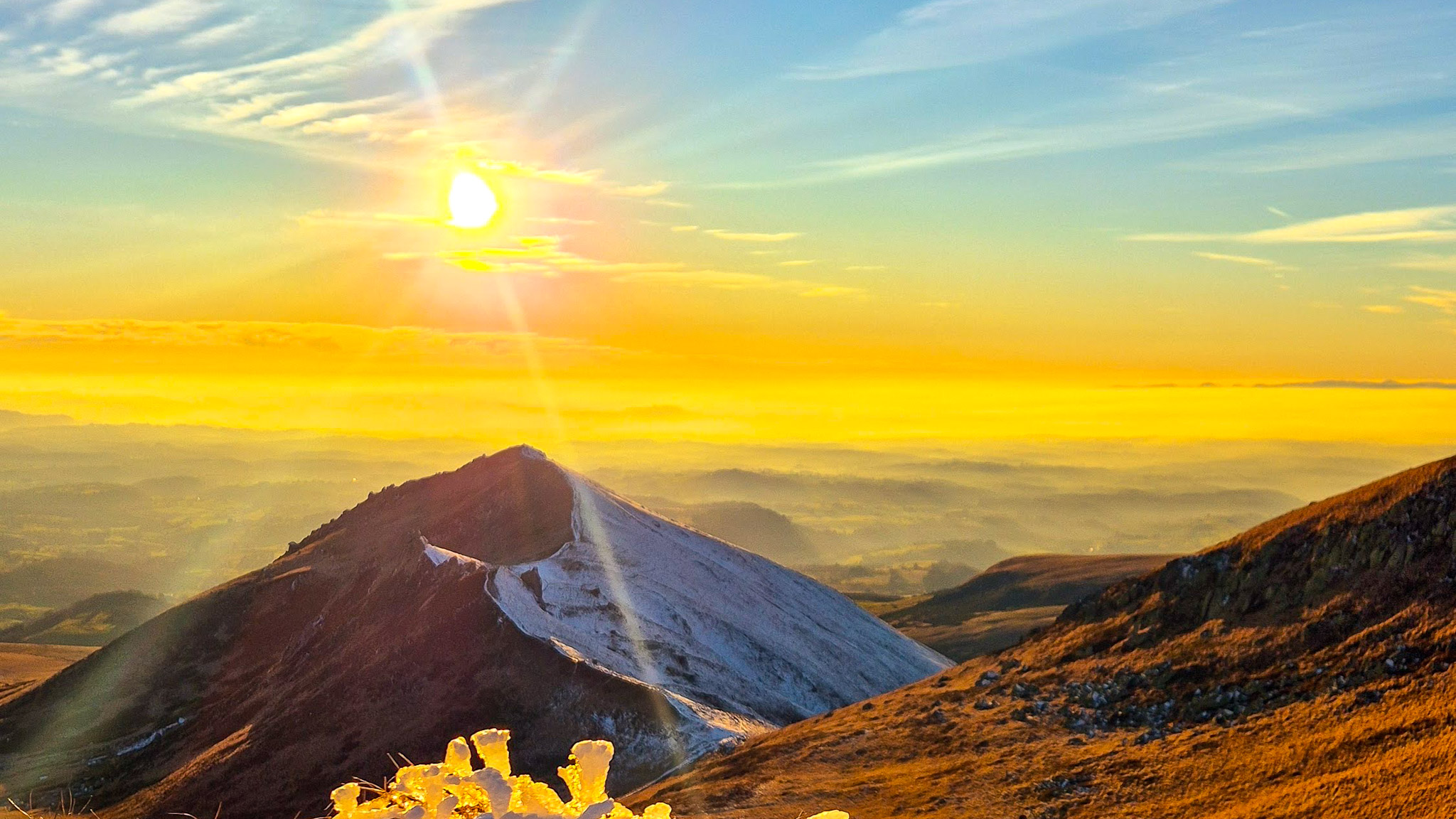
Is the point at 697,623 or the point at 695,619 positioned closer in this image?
the point at 697,623

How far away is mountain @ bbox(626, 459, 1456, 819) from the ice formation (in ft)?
133

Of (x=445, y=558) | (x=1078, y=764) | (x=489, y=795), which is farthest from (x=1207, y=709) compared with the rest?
(x=445, y=558)

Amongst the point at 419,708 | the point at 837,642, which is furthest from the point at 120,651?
the point at 837,642

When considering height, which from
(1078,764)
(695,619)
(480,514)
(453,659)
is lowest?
(1078,764)

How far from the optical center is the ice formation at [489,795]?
9.03 metres

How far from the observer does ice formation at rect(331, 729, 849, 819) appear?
903 centimetres

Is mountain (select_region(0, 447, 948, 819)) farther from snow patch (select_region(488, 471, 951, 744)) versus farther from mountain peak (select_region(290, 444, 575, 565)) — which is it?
mountain peak (select_region(290, 444, 575, 565))

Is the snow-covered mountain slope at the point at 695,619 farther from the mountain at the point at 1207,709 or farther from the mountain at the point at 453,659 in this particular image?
the mountain at the point at 1207,709

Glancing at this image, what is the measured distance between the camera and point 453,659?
100000 mm

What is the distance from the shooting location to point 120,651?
148 metres

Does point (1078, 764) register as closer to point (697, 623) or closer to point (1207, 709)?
point (1207, 709)

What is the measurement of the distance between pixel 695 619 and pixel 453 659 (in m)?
32.4

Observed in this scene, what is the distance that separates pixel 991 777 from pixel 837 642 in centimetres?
8033

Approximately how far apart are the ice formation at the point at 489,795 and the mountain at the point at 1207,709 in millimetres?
40397
